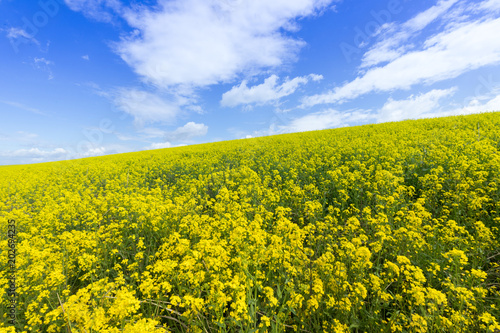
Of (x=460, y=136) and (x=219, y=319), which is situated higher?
(x=460, y=136)

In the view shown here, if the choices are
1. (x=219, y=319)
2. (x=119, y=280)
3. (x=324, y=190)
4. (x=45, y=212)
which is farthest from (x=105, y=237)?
(x=324, y=190)

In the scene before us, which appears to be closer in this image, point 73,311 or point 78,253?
point 73,311

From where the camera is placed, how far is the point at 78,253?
5.10m

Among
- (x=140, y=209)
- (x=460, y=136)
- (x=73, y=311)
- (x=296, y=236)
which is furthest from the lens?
(x=460, y=136)

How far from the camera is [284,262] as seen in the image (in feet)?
11.6

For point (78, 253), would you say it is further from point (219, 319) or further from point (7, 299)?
point (219, 319)

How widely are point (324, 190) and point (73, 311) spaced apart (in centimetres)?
704

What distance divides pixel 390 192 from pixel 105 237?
8286mm

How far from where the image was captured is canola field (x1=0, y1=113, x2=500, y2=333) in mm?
2902

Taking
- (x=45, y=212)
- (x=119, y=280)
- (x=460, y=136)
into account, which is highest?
(x=460, y=136)

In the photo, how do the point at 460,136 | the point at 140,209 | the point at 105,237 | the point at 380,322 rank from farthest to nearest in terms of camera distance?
the point at 460,136
the point at 140,209
the point at 105,237
the point at 380,322

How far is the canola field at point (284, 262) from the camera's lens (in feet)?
9.52

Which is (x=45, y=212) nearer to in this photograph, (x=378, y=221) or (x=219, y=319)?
(x=219, y=319)

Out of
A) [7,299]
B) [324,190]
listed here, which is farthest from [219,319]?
[324,190]
